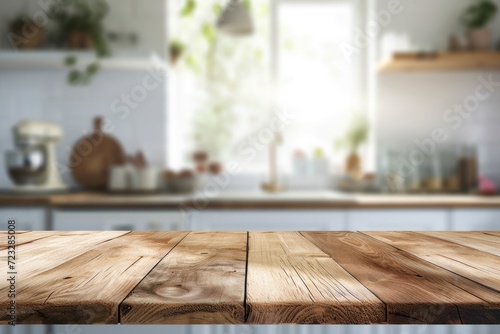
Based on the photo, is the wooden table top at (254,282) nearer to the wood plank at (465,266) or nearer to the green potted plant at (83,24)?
the wood plank at (465,266)

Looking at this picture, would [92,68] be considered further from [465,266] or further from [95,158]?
[465,266]

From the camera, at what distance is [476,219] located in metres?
2.71

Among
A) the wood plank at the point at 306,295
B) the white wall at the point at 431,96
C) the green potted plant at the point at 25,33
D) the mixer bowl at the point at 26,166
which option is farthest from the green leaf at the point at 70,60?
the wood plank at the point at 306,295

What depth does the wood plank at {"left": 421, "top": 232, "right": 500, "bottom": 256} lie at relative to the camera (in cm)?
109

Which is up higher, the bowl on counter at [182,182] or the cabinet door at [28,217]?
the bowl on counter at [182,182]

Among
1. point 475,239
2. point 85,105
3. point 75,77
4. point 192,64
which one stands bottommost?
point 475,239

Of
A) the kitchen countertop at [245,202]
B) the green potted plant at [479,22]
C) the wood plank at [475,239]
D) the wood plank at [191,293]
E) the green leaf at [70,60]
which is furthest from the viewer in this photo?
the green potted plant at [479,22]

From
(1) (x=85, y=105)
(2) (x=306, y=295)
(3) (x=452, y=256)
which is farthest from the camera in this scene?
(1) (x=85, y=105)

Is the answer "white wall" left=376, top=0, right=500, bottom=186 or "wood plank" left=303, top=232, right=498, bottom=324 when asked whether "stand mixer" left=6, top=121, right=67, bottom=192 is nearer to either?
"white wall" left=376, top=0, right=500, bottom=186

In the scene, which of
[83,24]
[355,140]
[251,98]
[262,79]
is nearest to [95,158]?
[83,24]

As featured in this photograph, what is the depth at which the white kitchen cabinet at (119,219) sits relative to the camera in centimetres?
270

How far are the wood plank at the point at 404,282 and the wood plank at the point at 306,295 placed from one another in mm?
22

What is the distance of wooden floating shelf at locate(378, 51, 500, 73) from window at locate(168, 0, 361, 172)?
417mm

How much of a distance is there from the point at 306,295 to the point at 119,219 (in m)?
2.16
